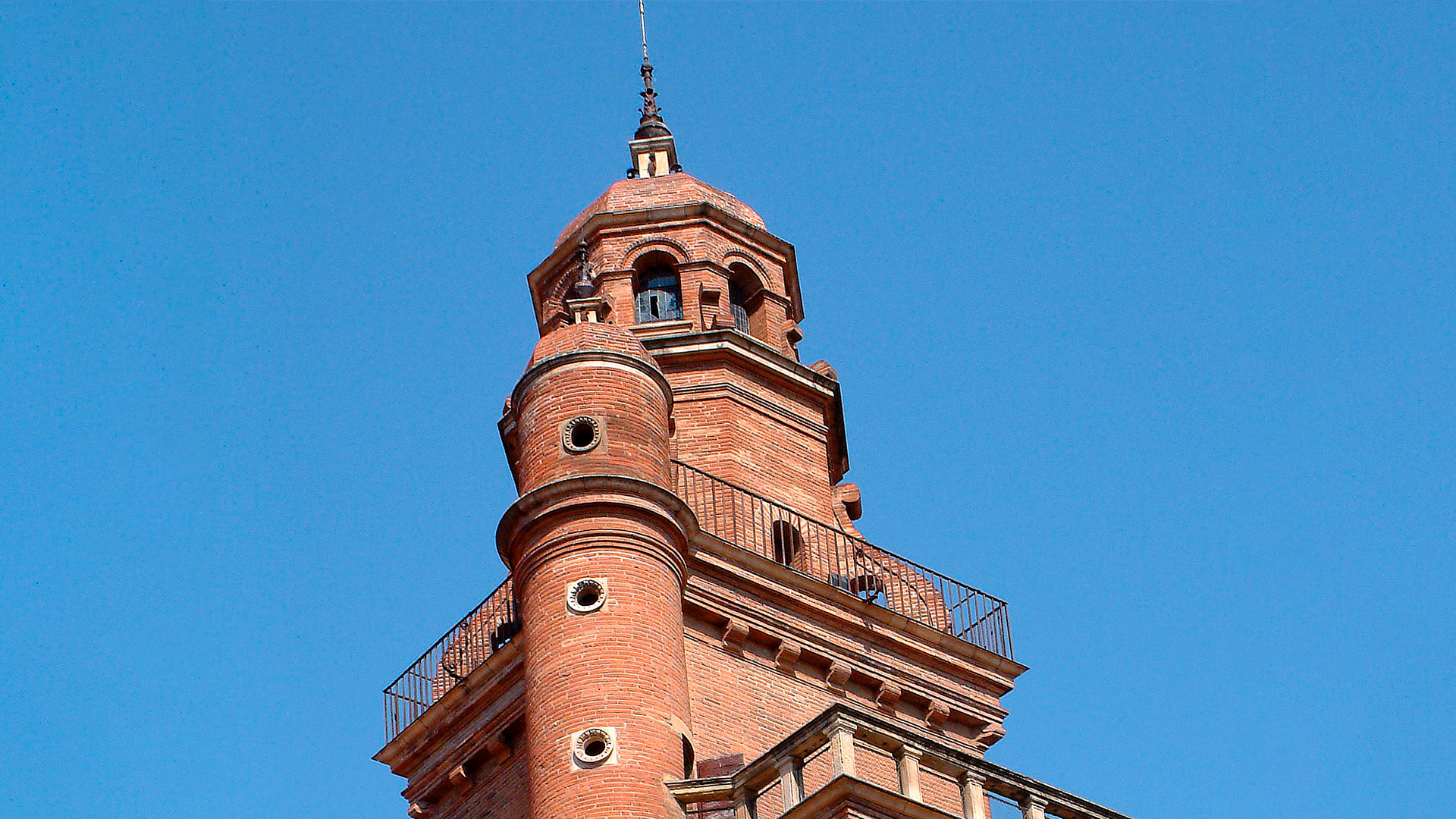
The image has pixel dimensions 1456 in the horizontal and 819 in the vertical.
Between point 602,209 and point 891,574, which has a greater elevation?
point 602,209

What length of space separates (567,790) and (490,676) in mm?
4503

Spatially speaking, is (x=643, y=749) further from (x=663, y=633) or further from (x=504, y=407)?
(x=504, y=407)

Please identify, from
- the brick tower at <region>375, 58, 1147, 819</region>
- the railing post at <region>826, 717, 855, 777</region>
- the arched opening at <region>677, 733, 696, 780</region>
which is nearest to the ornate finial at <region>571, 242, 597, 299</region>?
the brick tower at <region>375, 58, 1147, 819</region>

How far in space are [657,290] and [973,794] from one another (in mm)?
13355

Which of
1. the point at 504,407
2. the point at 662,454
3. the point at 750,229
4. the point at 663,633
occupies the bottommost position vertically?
the point at 663,633

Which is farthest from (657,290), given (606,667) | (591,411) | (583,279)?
(606,667)

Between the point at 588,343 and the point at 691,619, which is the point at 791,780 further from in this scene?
the point at 588,343

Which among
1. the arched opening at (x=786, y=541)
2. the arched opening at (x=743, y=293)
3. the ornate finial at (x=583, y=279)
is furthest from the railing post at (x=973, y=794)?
the arched opening at (x=743, y=293)

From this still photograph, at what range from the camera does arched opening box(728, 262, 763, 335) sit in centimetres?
3966

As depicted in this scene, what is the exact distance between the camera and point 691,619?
32.1 metres

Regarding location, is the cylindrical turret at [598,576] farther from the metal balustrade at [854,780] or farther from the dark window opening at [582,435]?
the metal balustrade at [854,780]

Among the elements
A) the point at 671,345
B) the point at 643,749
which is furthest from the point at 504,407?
the point at 643,749

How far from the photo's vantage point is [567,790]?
2825 centimetres

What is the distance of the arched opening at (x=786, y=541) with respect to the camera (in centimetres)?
3475
